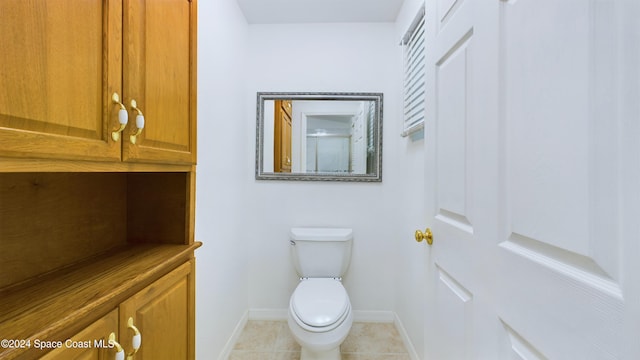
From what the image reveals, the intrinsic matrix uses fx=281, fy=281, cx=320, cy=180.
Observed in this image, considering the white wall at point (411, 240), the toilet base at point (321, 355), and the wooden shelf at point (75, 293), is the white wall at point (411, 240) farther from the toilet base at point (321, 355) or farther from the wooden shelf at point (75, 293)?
the wooden shelf at point (75, 293)

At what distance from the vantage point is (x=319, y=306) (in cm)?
150

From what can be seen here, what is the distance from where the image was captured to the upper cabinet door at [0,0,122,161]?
0.42 m

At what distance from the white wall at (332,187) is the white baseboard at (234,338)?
26 cm

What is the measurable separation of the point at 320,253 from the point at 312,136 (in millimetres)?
879

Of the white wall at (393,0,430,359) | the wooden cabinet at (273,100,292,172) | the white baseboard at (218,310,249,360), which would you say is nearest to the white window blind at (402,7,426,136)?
the white wall at (393,0,430,359)

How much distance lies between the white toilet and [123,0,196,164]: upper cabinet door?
1.00 metres

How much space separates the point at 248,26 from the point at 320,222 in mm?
1596

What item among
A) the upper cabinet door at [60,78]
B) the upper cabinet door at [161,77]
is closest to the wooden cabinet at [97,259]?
the upper cabinet door at [161,77]

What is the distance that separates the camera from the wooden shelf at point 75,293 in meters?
0.47

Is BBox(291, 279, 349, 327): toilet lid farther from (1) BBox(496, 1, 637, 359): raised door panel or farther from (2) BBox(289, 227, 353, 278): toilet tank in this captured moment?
(1) BBox(496, 1, 637, 359): raised door panel

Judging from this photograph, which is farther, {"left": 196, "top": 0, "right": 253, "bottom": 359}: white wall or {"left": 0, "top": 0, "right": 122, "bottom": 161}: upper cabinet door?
{"left": 196, "top": 0, "right": 253, "bottom": 359}: white wall

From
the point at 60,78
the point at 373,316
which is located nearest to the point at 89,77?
the point at 60,78

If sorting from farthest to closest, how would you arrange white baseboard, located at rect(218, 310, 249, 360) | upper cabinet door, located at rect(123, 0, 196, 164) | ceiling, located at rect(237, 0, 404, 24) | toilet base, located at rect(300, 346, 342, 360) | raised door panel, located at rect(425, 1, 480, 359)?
ceiling, located at rect(237, 0, 404, 24) < white baseboard, located at rect(218, 310, 249, 360) < toilet base, located at rect(300, 346, 342, 360) < raised door panel, located at rect(425, 1, 480, 359) < upper cabinet door, located at rect(123, 0, 196, 164)

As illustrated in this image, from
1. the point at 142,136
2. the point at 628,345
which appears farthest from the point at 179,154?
the point at 628,345
